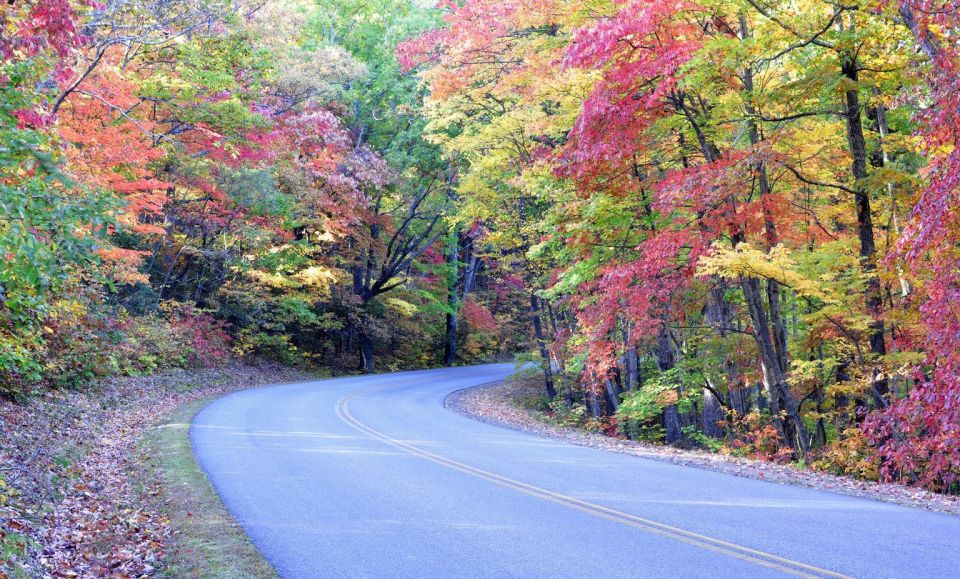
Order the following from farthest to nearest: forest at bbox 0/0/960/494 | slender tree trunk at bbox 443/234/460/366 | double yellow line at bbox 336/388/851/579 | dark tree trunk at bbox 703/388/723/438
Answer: slender tree trunk at bbox 443/234/460/366
dark tree trunk at bbox 703/388/723/438
forest at bbox 0/0/960/494
double yellow line at bbox 336/388/851/579

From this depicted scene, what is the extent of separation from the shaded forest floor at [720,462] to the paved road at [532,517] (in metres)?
0.71

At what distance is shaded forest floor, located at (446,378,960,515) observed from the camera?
8789mm

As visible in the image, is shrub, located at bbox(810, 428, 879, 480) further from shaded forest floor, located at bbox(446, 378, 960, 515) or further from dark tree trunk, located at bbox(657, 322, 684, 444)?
dark tree trunk, located at bbox(657, 322, 684, 444)

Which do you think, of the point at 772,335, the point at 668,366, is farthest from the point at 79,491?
the point at 668,366

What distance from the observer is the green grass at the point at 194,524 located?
5703mm

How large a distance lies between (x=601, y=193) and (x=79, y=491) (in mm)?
10975

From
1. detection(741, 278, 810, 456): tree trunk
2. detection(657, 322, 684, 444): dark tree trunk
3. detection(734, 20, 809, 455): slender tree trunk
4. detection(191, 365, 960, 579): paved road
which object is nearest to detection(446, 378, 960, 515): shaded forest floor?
detection(191, 365, 960, 579): paved road

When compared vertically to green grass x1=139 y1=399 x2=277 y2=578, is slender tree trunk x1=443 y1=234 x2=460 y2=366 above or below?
above

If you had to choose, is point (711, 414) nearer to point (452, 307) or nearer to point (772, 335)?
point (772, 335)

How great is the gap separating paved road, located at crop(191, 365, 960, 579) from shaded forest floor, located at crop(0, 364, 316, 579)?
913 mm

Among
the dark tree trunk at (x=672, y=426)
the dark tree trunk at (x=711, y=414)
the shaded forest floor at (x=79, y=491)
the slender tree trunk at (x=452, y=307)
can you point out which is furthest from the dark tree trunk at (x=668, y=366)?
the slender tree trunk at (x=452, y=307)

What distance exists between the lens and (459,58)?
18.9m

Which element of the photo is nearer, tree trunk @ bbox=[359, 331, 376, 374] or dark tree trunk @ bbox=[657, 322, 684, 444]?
dark tree trunk @ bbox=[657, 322, 684, 444]

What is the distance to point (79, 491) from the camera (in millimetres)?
8438
